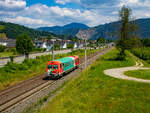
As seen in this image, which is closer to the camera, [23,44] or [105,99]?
[105,99]

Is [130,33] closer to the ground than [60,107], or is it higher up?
higher up

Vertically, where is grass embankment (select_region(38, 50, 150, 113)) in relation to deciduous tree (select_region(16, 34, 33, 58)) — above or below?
below

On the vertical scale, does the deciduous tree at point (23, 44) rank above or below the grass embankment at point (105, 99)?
above

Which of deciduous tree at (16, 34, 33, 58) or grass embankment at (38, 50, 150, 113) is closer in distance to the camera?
grass embankment at (38, 50, 150, 113)

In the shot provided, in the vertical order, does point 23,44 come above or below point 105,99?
above

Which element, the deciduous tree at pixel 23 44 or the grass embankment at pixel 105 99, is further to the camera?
the deciduous tree at pixel 23 44

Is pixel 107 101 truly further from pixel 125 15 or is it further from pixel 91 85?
pixel 125 15

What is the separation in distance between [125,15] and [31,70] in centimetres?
2612

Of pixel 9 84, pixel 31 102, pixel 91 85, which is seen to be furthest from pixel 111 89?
pixel 9 84

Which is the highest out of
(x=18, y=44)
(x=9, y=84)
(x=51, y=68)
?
(x=18, y=44)

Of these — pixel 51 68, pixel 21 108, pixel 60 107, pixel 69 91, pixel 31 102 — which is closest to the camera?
pixel 60 107

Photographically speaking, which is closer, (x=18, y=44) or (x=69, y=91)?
(x=69, y=91)

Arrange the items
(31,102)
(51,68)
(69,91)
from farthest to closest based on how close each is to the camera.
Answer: (51,68) < (69,91) < (31,102)

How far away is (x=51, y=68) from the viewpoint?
85.2 ft
